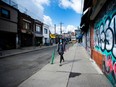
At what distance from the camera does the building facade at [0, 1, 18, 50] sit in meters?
20.1

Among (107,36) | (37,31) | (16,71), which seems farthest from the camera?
(37,31)

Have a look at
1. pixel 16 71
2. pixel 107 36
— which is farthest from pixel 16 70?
pixel 107 36

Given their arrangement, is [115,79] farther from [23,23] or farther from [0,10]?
[23,23]

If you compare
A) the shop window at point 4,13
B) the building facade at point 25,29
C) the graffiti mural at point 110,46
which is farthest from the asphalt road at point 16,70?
the building facade at point 25,29

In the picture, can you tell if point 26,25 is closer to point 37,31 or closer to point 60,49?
point 37,31

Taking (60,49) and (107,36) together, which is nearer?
(107,36)

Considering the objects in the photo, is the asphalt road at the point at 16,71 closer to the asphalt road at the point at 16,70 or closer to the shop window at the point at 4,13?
the asphalt road at the point at 16,70

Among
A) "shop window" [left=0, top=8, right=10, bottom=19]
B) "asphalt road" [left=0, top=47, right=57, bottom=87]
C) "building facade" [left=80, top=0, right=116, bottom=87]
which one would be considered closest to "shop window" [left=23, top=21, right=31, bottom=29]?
"shop window" [left=0, top=8, right=10, bottom=19]

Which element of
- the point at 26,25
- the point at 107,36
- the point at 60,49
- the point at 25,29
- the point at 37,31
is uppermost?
the point at 26,25

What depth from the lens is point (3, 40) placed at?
71.4ft

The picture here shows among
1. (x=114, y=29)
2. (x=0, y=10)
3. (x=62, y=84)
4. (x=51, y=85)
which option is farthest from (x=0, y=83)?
(x=0, y=10)

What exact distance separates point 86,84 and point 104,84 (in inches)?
27.9

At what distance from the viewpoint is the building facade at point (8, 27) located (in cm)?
2012

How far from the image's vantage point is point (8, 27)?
837 inches
